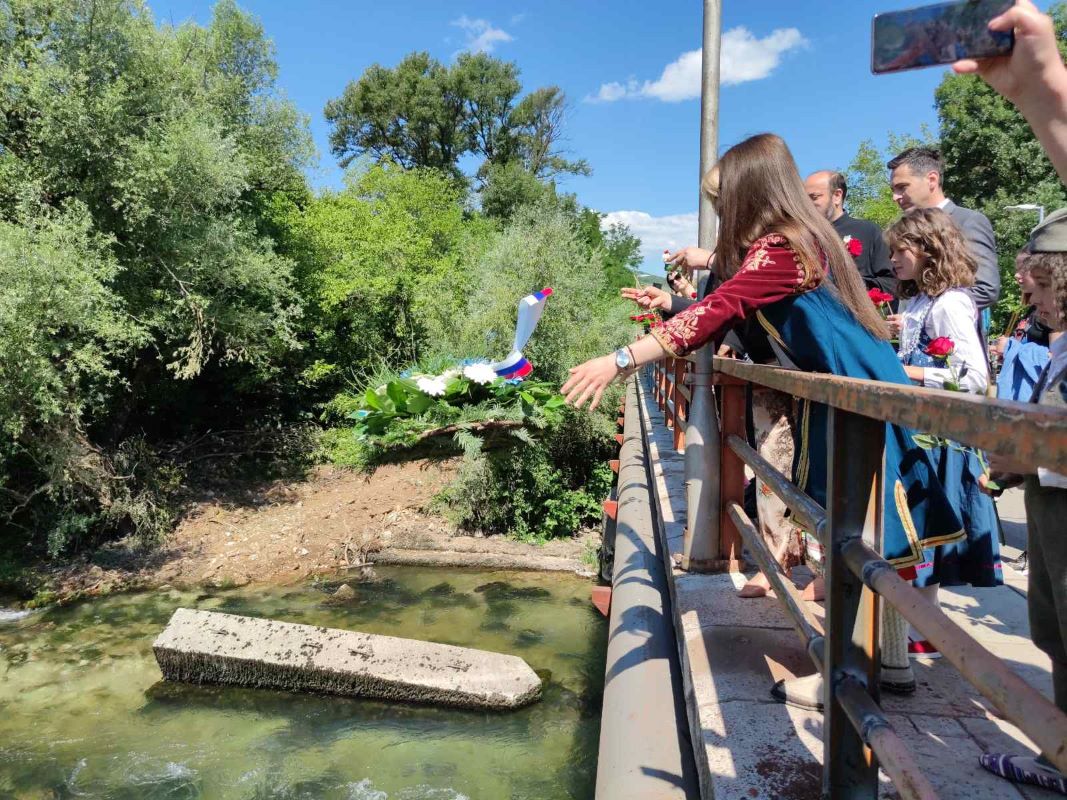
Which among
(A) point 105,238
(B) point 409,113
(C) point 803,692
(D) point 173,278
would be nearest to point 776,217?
(C) point 803,692

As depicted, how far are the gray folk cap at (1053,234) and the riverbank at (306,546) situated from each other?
9416mm

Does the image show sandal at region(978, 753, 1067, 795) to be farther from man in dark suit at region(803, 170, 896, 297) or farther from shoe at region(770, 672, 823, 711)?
man in dark suit at region(803, 170, 896, 297)

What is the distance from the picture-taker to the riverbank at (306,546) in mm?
11398

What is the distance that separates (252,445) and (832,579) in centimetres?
1648

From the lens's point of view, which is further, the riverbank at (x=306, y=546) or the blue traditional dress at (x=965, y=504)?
the riverbank at (x=306, y=546)

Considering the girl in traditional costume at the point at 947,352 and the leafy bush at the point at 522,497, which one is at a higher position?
the girl in traditional costume at the point at 947,352

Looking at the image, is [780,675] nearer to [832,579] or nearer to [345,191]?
[832,579]

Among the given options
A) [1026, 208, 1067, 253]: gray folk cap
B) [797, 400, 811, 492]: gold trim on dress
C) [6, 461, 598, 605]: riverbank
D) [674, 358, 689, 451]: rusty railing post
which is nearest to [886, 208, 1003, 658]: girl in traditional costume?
[797, 400, 811, 492]: gold trim on dress

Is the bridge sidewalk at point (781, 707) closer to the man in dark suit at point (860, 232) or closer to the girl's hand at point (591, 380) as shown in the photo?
the girl's hand at point (591, 380)

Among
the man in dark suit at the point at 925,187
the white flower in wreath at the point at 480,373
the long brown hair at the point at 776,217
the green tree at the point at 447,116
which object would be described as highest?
the green tree at the point at 447,116

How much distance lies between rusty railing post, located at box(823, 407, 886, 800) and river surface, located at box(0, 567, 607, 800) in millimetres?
4569

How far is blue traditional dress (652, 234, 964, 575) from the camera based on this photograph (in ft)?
6.39

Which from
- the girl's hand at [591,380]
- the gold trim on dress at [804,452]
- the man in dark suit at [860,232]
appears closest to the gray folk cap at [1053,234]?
the gold trim on dress at [804,452]

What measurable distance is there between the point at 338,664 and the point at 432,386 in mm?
3031
